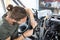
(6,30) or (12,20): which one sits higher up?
(12,20)

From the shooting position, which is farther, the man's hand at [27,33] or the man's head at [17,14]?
the man's hand at [27,33]

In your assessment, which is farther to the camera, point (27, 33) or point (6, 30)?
point (27, 33)

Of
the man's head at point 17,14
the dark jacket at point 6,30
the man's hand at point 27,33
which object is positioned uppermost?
the man's head at point 17,14

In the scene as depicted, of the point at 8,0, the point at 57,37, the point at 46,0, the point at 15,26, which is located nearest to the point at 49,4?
the point at 46,0

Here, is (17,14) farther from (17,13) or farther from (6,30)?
(6,30)

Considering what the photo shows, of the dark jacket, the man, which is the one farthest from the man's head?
the dark jacket

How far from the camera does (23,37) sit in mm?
1502

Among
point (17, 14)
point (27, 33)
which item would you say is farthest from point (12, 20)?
point (27, 33)

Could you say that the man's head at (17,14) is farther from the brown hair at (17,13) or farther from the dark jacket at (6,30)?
the dark jacket at (6,30)

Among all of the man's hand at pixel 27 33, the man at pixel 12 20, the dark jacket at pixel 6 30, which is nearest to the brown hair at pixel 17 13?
the man at pixel 12 20

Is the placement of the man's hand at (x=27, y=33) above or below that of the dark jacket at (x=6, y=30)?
below

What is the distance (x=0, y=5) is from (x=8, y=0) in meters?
0.20

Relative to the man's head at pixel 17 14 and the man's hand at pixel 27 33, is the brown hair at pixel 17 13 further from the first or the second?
the man's hand at pixel 27 33

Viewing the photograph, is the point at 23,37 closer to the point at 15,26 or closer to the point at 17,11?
the point at 15,26
